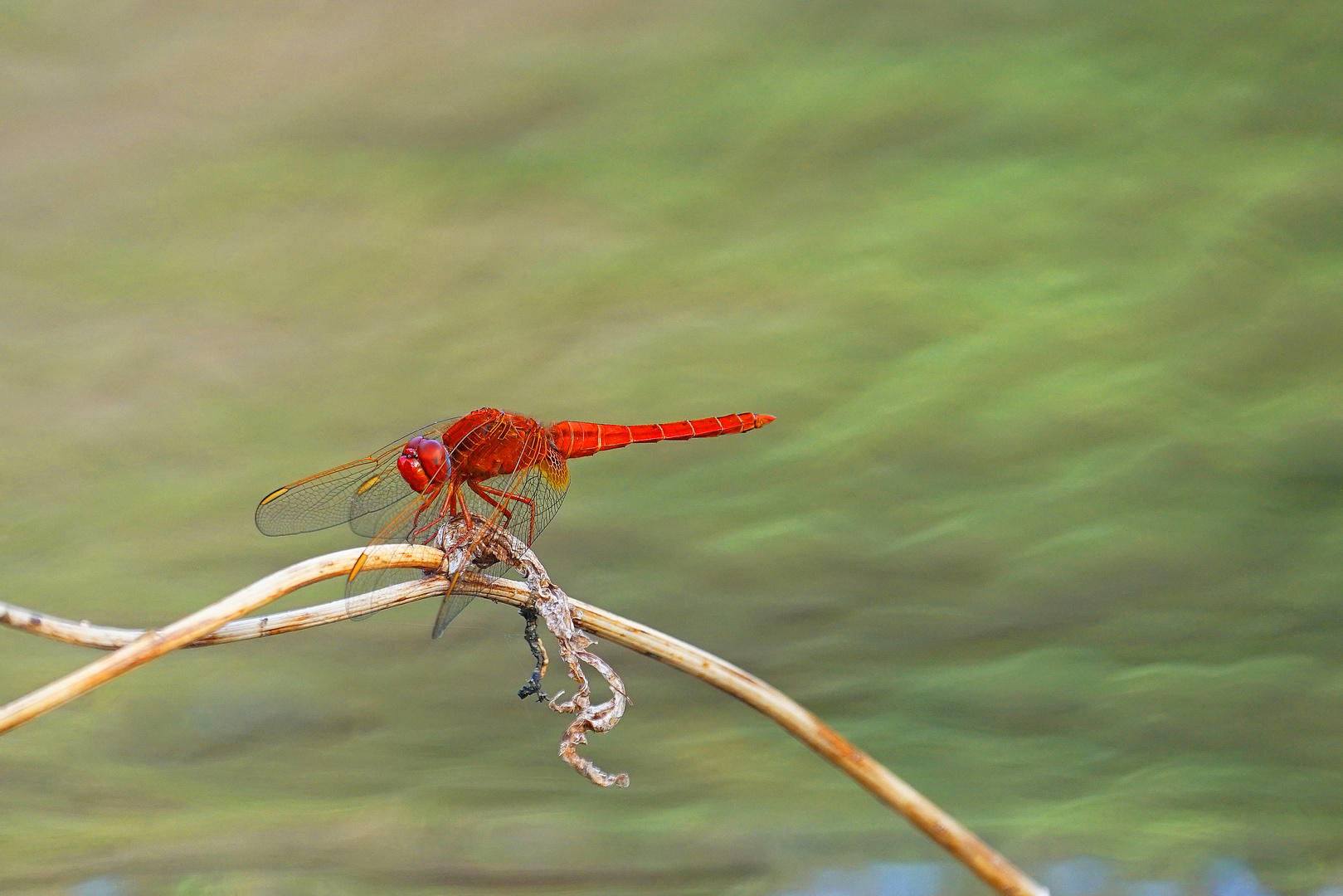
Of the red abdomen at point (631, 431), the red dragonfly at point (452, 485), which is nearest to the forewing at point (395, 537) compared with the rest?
the red dragonfly at point (452, 485)

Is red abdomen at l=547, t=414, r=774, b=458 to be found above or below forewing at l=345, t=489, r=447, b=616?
above

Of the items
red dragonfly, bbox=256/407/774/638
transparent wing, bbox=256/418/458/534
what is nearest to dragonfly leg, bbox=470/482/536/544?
red dragonfly, bbox=256/407/774/638

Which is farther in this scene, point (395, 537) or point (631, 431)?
point (631, 431)

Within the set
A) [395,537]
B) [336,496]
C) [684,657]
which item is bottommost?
[684,657]

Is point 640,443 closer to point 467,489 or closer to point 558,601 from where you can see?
point 467,489

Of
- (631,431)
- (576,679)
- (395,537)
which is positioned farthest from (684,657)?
(631,431)

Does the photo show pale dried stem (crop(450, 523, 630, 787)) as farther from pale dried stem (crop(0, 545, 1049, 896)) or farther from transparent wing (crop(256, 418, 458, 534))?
transparent wing (crop(256, 418, 458, 534))

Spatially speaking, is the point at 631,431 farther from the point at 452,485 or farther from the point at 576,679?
the point at 576,679
